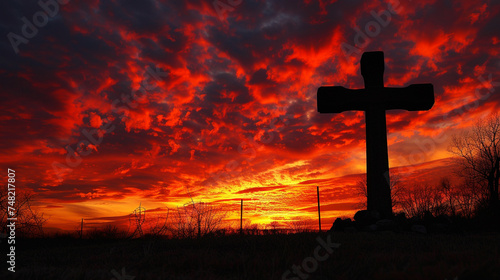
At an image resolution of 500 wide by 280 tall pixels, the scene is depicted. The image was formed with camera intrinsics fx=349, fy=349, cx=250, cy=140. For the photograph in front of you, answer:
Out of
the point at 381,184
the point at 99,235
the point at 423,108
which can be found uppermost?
the point at 423,108

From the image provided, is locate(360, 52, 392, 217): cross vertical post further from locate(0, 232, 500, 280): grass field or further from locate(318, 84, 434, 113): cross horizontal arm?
locate(0, 232, 500, 280): grass field

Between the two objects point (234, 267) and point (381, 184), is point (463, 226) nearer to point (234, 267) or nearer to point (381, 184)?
point (381, 184)

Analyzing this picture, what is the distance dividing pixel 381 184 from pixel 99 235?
8.30 meters

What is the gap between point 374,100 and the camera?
32.6 feet

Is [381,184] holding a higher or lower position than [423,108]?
lower

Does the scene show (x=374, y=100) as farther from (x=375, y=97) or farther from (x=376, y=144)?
(x=376, y=144)

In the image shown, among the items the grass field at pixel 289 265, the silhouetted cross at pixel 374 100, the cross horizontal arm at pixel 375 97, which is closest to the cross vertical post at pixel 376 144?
the silhouetted cross at pixel 374 100

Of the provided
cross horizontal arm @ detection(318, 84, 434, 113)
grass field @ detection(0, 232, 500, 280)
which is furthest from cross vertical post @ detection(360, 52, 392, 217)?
grass field @ detection(0, 232, 500, 280)

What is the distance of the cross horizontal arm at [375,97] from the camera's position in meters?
9.95

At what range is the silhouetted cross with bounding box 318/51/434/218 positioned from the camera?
970cm

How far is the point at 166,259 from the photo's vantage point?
4133 millimetres

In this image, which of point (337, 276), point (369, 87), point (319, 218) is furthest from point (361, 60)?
point (337, 276)

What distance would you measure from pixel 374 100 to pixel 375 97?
9 cm

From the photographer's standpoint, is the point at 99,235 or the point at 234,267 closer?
the point at 234,267
